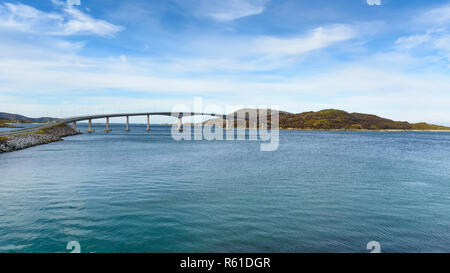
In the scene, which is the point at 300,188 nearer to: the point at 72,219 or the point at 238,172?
the point at 238,172

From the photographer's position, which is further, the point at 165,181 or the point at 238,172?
the point at 238,172

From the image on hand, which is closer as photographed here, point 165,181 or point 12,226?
point 12,226

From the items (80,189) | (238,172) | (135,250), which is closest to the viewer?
(135,250)

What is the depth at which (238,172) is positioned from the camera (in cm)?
3033

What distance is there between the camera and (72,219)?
48.2 feet

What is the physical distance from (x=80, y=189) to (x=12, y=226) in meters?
7.82
